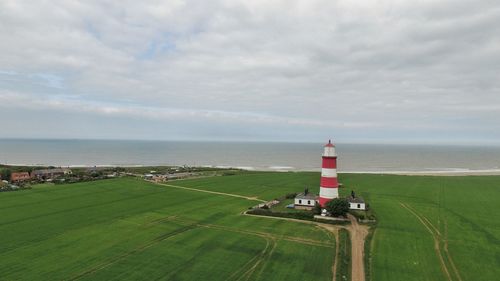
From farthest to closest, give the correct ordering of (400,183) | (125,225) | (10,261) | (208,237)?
(400,183)
(125,225)
(208,237)
(10,261)

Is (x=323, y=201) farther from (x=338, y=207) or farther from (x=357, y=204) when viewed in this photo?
(x=357, y=204)

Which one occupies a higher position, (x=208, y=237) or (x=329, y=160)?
Result: (x=329, y=160)

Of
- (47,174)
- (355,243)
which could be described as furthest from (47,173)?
(355,243)

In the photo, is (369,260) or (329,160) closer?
(369,260)

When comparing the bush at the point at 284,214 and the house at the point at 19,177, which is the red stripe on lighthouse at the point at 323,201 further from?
the house at the point at 19,177

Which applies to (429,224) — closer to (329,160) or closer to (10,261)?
(329,160)

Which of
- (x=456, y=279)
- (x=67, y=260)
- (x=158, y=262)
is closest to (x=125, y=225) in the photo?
(x=67, y=260)

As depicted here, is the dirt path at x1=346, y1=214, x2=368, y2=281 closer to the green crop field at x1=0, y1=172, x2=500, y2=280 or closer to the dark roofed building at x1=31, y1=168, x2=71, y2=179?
the green crop field at x1=0, y1=172, x2=500, y2=280
